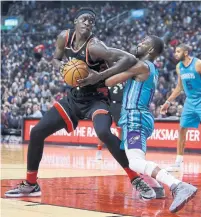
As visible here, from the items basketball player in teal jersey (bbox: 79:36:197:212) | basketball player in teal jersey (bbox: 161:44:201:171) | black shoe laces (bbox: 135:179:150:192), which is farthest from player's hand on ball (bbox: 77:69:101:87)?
basketball player in teal jersey (bbox: 161:44:201:171)

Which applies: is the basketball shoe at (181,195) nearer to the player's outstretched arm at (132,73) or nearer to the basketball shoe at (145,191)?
the basketball shoe at (145,191)

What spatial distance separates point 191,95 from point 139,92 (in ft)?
12.7

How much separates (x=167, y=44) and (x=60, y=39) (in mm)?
17718

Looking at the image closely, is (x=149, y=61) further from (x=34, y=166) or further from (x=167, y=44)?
(x=167, y=44)

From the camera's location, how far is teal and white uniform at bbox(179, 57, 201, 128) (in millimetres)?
9070

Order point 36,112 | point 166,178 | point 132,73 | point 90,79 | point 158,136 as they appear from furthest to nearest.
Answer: point 36,112 → point 158,136 → point 90,79 → point 132,73 → point 166,178

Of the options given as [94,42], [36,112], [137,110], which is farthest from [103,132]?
[36,112]

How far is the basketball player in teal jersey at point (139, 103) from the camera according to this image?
5.19 metres

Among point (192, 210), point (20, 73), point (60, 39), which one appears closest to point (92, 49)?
point (60, 39)

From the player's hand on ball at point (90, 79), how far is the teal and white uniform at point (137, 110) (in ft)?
1.00

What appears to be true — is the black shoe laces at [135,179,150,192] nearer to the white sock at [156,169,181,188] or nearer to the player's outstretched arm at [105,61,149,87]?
the white sock at [156,169,181,188]

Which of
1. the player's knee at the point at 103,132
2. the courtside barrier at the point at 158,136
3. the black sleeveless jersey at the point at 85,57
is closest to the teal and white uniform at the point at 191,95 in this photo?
the black sleeveless jersey at the point at 85,57

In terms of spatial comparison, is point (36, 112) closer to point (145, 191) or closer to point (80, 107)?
point (80, 107)

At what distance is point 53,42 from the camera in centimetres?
2869
